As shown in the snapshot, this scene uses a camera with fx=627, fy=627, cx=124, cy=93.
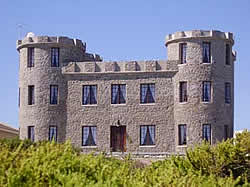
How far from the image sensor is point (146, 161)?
37500mm

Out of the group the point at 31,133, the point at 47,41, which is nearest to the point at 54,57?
the point at 47,41

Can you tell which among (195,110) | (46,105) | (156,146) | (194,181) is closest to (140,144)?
(156,146)

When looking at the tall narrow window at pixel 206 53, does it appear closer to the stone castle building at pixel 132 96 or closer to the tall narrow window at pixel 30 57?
the stone castle building at pixel 132 96

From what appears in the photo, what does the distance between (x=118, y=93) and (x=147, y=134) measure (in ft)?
10.7

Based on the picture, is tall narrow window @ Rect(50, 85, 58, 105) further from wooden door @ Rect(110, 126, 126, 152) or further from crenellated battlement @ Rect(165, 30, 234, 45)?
crenellated battlement @ Rect(165, 30, 234, 45)

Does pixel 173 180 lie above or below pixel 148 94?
below

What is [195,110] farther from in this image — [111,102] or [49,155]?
[49,155]

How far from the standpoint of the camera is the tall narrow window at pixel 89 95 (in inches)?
1613

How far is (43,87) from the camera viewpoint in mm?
41125

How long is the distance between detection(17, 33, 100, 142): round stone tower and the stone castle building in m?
0.07

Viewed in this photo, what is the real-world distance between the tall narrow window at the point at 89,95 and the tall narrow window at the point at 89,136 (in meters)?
1.64

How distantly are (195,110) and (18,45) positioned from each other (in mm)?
12848

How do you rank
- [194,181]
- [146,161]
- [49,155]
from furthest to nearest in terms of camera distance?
[146,161] < [194,181] < [49,155]

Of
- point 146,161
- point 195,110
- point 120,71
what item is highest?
point 120,71
